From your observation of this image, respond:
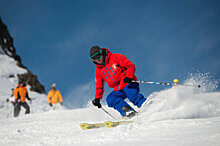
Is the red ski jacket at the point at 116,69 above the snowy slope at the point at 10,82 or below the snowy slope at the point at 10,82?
below

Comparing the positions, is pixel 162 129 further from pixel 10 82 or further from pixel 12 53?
pixel 12 53

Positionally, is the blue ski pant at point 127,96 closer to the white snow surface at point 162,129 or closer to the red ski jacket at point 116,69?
the red ski jacket at point 116,69

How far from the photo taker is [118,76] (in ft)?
13.5

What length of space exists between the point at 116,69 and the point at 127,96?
597mm

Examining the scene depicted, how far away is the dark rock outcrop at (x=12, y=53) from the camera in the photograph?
94.8 ft

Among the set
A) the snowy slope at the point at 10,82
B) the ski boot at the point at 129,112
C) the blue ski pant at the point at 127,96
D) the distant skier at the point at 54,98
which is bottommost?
the ski boot at the point at 129,112

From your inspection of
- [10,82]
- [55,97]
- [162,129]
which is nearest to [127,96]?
[162,129]

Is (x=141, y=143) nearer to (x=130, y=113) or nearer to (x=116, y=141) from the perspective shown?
(x=116, y=141)

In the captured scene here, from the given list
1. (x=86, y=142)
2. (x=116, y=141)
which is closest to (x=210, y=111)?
(x=116, y=141)

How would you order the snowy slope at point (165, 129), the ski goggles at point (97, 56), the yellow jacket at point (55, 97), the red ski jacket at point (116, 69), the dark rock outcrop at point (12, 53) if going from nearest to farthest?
the snowy slope at point (165, 129), the ski goggles at point (97, 56), the red ski jacket at point (116, 69), the yellow jacket at point (55, 97), the dark rock outcrop at point (12, 53)

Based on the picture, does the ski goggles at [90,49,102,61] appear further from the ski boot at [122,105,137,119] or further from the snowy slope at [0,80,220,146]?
the snowy slope at [0,80,220,146]

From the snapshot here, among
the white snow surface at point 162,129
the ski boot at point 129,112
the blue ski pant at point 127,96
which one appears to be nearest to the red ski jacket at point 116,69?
the blue ski pant at point 127,96

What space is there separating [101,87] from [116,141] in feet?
8.25

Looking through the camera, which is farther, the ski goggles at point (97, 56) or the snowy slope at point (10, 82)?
the snowy slope at point (10, 82)
